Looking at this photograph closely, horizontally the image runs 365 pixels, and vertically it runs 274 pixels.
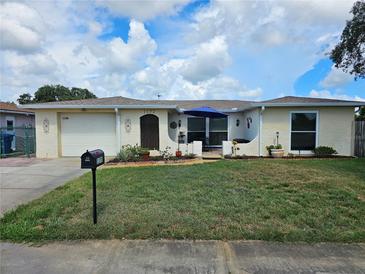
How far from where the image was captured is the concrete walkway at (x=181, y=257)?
3.08 m

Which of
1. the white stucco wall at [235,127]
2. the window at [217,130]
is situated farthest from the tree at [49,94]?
the white stucco wall at [235,127]

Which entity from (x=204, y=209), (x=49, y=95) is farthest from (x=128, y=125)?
(x=49, y=95)

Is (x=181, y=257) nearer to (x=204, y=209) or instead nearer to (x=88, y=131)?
(x=204, y=209)

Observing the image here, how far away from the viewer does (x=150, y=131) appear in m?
13.8

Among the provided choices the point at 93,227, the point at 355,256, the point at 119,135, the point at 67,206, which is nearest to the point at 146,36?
the point at 119,135

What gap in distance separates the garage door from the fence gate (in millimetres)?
2440

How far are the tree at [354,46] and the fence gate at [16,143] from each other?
51.6 feet

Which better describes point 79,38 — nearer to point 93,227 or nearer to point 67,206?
point 67,206

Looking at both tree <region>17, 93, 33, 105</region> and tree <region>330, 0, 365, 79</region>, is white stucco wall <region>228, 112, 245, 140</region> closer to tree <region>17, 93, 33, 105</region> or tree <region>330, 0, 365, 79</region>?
tree <region>330, 0, 365, 79</region>

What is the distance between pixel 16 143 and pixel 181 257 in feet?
61.7

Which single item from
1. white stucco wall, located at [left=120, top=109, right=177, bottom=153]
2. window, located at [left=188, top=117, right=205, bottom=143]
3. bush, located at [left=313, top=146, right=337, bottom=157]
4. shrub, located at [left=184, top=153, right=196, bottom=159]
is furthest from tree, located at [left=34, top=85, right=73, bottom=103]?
bush, located at [left=313, top=146, right=337, bottom=157]

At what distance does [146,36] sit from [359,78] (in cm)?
1047

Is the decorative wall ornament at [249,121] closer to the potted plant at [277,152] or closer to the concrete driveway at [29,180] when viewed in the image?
the potted plant at [277,152]

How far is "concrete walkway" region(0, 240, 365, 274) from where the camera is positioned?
3.08m
